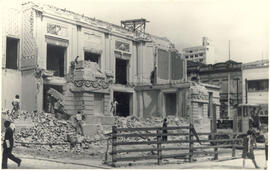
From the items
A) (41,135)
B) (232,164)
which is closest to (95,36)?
(41,135)

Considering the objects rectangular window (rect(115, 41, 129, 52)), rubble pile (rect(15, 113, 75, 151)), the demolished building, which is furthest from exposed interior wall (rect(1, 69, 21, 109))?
rectangular window (rect(115, 41, 129, 52))

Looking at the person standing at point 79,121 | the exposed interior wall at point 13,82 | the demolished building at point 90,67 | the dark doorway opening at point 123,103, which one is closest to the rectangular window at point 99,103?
the demolished building at point 90,67

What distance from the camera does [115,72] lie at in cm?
5194

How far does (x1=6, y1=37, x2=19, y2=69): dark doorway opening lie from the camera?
1470 inches

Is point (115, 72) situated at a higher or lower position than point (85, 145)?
higher

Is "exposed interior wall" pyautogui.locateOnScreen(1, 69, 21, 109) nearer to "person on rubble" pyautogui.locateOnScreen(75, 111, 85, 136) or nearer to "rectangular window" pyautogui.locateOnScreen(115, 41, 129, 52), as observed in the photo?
"person on rubble" pyautogui.locateOnScreen(75, 111, 85, 136)

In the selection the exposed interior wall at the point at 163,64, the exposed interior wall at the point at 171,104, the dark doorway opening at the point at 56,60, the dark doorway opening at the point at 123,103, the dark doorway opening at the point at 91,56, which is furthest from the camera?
the exposed interior wall at the point at 163,64

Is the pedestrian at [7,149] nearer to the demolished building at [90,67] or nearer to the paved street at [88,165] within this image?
the paved street at [88,165]

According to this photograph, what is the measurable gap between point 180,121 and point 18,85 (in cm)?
1679

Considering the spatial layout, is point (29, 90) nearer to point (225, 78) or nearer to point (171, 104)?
point (171, 104)

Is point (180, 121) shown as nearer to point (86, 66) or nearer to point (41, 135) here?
point (86, 66)

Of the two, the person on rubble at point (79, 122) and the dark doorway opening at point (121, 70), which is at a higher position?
the dark doorway opening at point (121, 70)

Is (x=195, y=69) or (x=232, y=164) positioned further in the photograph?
(x=195, y=69)

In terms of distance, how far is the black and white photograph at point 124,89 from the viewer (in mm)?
16500
